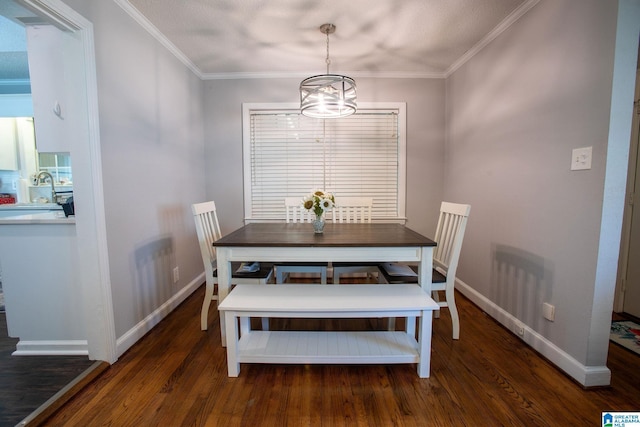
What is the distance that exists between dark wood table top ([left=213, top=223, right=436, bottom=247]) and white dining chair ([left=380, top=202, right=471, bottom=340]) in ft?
0.84

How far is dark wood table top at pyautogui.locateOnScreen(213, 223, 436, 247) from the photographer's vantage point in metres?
1.73

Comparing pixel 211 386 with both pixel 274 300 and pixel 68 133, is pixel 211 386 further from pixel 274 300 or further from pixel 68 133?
pixel 68 133

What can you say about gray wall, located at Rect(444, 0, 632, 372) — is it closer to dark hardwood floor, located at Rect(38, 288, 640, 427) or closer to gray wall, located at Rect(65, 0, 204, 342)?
dark hardwood floor, located at Rect(38, 288, 640, 427)

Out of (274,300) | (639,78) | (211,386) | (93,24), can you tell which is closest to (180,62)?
(93,24)

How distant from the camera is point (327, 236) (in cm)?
197

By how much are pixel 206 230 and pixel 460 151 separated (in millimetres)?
2716

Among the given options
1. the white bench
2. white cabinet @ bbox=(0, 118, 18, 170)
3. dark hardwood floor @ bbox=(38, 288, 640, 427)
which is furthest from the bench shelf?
white cabinet @ bbox=(0, 118, 18, 170)

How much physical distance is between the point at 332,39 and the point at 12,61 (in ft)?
12.3

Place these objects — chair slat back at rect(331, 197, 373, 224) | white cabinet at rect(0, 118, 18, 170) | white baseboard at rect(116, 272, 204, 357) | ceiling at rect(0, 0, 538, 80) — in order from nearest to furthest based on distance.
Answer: white baseboard at rect(116, 272, 204, 357), ceiling at rect(0, 0, 538, 80), chair slat back at rect(331, 197, 373, 224), white cabinet at rect(0, 118, 18, 170)

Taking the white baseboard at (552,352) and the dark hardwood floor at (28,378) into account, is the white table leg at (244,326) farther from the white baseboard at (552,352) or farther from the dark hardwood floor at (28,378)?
the white baseboard at (552,352)

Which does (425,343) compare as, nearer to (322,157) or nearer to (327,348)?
(327,348)

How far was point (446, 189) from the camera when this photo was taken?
319 cm

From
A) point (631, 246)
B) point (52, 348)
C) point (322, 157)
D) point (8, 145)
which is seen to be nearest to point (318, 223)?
point (322, 157)

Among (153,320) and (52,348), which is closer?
(52,348)
